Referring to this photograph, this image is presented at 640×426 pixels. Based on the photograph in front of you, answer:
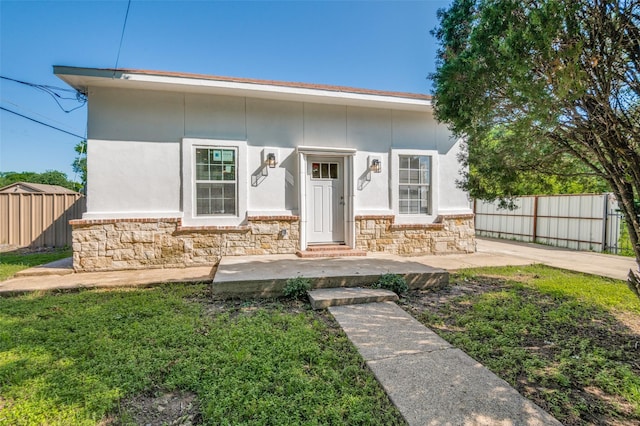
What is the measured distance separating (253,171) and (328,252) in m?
2.39

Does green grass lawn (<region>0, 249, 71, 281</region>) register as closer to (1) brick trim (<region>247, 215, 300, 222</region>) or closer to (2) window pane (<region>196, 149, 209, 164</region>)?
(2) window pane (<region>196, 149, 209, 164</region>)

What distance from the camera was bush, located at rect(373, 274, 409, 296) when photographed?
15.0ft

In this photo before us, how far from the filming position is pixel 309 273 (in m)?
4.79

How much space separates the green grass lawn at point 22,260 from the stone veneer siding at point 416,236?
684 centimetres

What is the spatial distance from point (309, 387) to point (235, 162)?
5.14 meters

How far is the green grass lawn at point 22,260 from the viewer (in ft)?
18.8

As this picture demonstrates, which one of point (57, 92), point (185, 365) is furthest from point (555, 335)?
point (57, 92)

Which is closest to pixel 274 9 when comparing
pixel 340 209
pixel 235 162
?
pixel 235 162

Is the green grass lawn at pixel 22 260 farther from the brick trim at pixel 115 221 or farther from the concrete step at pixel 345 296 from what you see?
the concrete step at pixel 345 296

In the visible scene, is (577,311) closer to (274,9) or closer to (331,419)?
(331,419)

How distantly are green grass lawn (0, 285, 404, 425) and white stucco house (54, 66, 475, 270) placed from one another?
2347 millimetres

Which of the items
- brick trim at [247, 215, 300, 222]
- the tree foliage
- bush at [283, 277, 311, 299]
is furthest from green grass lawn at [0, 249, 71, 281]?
the tree foliage

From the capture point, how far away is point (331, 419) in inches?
73.3

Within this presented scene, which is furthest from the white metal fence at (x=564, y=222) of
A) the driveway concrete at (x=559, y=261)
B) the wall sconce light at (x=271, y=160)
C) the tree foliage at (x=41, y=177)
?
the tree foliage at (x=41, y=177)
